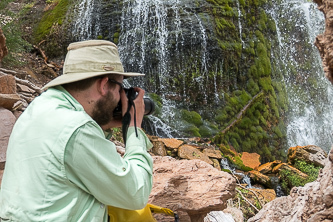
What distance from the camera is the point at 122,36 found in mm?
9312

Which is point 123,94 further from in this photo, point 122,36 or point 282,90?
point 282,90

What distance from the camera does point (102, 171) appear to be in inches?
57.7

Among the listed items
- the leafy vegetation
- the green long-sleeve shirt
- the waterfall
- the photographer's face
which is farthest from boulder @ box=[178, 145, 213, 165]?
the green long-sleeve shirt

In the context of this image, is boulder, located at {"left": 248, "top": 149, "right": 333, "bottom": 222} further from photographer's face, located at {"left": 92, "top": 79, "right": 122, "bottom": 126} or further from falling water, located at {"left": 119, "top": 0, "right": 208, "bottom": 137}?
falling water, located at {"left": 119, "top": 0, "right": 208, "bottom": 137}

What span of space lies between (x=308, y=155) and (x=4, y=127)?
598 cm

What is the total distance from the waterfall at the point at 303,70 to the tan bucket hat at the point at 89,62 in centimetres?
952

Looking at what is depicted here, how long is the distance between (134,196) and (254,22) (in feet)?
31.1

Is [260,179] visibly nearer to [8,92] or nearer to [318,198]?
[8,92]

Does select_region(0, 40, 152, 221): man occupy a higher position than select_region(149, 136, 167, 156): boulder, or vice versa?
select_region(0, 40, 152, 221): man

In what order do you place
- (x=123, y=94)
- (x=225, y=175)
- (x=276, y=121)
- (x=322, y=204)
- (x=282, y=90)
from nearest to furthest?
(x=123, y=94)
(x=322, y=204)
(x=225, y=175)
(x=276, y=121)
(x=282, y=90)

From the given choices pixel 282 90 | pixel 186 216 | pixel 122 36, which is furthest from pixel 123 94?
pixel 282 90

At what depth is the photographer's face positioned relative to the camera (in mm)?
1668

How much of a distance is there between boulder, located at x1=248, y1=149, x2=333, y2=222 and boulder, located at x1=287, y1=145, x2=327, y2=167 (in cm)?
558

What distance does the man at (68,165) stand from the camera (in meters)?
1.45
